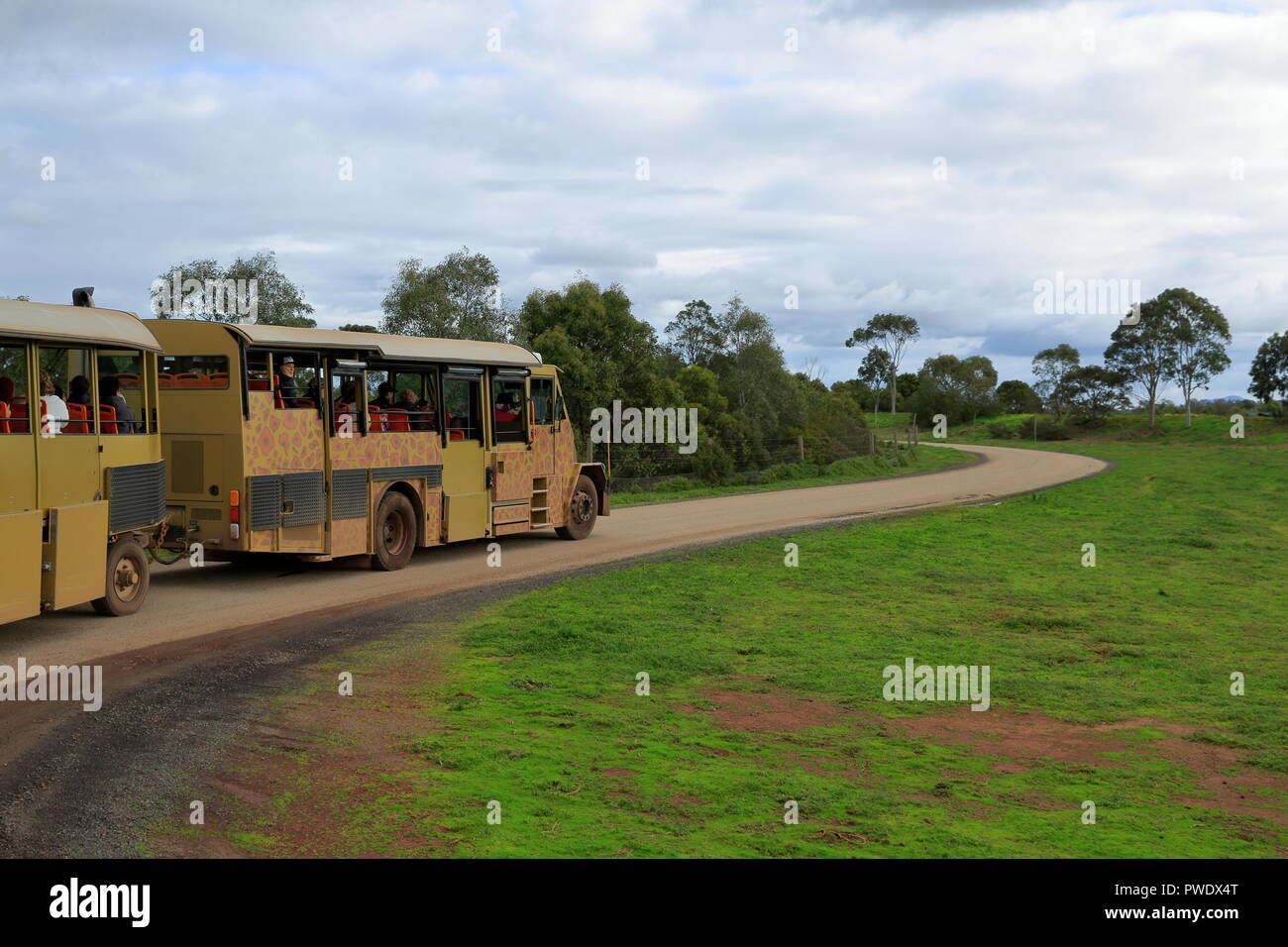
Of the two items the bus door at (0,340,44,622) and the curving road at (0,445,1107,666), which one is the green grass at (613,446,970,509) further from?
the bus door at (0,340,44,622)

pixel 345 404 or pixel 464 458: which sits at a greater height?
pixel 345 404

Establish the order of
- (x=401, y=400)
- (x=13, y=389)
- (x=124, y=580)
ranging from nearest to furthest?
(x=13, y=389) → (x=124, y=580) → (x=401, y=400)

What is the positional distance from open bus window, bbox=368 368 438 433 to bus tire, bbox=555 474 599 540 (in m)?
4.08

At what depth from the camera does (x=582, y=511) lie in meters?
21.1

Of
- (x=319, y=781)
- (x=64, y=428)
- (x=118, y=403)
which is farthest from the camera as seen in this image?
A: (x=118, y=403)

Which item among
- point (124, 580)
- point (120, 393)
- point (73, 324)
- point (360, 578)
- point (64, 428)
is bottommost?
point (360, 578)

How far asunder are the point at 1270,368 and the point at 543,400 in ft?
258

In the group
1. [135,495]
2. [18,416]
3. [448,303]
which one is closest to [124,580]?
[135,495]

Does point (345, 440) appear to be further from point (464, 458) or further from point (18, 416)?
point (18, 416)

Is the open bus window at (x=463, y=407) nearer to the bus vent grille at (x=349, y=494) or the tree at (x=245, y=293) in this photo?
the bus vent grille at (x=349, y=494)

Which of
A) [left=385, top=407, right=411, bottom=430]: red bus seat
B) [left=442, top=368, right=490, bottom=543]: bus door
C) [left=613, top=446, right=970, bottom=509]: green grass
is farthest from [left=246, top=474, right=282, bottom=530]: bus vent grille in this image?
[left=613, top=446, right=970, bottom=509]: green grass

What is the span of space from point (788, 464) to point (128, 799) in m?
36.1

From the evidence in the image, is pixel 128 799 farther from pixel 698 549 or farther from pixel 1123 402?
pixel 1123 402

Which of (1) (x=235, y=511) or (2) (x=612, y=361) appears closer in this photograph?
(1) (x=235, y=511)
